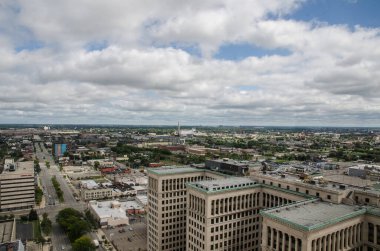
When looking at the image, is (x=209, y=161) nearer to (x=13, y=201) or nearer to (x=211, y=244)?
(x=211, y=244)

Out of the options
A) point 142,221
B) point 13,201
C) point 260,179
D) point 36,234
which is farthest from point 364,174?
point 13,201

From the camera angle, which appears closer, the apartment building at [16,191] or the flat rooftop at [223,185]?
the flat rooftop at [223,185]

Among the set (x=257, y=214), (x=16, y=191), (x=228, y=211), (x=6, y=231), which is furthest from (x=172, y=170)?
(x=16, y=191)

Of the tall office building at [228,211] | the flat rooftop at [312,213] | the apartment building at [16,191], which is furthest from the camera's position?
the apartment building at [16,191]

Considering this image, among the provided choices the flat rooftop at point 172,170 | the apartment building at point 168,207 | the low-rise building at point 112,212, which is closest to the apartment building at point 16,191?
the low-rise building at point 112,212

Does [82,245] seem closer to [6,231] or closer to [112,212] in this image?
[112,212]

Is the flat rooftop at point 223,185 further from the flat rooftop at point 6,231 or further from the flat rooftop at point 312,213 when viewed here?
the flat rooftop at point 6,231

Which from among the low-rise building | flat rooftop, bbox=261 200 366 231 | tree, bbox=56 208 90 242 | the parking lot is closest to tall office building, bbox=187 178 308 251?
flat rooftop, bbox=261 200 366 231
